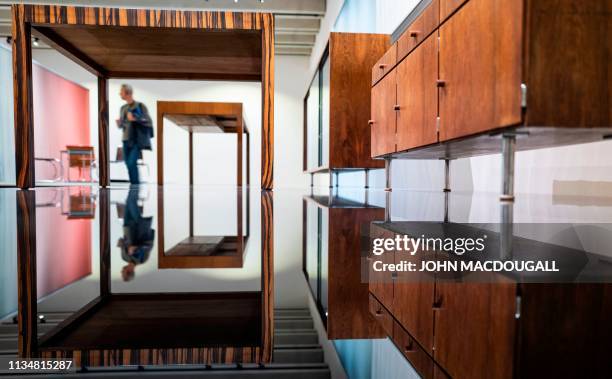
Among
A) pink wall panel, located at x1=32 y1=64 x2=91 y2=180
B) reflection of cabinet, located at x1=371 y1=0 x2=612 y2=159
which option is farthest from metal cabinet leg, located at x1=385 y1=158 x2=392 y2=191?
pink wall panel, located at x1=32 y1=64 x2=91 y2=180

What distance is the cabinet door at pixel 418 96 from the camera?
172 centimetres

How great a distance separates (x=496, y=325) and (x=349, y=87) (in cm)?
313

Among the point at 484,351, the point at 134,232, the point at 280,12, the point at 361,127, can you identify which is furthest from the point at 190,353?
the point at 280,12

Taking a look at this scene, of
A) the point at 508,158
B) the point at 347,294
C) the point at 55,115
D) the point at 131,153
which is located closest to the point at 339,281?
the point at 347,294

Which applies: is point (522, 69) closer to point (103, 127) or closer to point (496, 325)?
point (496, 325)

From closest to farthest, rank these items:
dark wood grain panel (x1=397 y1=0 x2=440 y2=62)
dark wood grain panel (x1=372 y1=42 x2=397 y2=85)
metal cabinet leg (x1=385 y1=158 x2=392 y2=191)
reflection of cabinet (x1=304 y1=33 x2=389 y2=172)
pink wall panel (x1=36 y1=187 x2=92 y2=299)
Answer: pink wall panel (x1=36 y1=187 x2=92 y2=299) → dark wood grain panel (x1=397 y1=0 x2=440 y2=62) → dark wood grain panel (x1=372 y1=42 x2=397 y2=85) → metal cabinet leg (x1=385 y1=158 x2=392 y2=191) → reflection of cabinet (x1=304 y1=33 x2=389 y2=172)

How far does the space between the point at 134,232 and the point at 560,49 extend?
3.88 ft

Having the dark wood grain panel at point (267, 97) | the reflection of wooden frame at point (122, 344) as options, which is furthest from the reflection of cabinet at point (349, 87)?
the reflection of wooden frame at point (122, 344)

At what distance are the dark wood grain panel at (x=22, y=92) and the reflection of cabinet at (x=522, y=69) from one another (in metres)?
2.81

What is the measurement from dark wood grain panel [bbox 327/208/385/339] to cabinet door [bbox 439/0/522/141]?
524mm

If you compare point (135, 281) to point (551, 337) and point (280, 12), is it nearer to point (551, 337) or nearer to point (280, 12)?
point (551, 337)

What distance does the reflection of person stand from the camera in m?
0.78

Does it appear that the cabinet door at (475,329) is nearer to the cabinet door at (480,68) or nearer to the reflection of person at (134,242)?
the reflection of person at (134,242)

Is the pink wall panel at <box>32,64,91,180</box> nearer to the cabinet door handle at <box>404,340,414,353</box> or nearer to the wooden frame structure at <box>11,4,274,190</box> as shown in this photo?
the wooden frame structure at <box>11,4,274,190</box>
